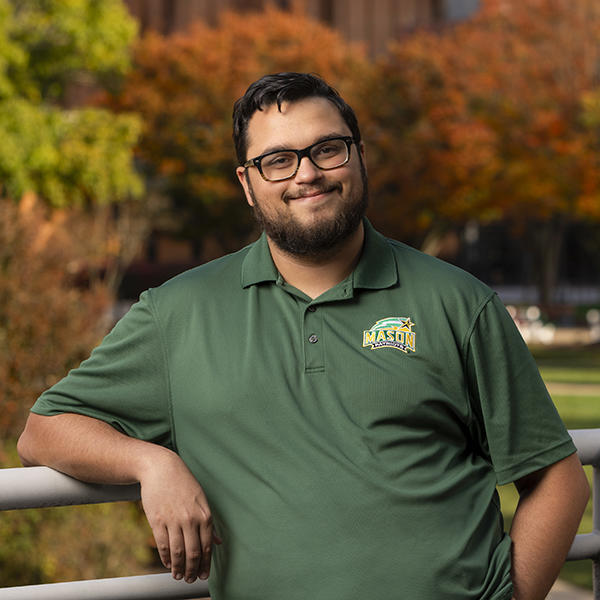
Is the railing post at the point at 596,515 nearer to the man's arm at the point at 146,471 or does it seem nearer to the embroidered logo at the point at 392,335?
the embroidered logo at the point at 392,335

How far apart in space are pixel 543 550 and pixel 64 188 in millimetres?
20006

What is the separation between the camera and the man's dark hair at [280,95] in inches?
88.2

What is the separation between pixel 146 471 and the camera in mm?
2123

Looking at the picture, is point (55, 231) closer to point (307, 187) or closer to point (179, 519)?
point (307, 187)

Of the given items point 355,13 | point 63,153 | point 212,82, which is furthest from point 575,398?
point 355,13

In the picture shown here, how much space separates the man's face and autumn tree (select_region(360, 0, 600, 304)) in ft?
69.9

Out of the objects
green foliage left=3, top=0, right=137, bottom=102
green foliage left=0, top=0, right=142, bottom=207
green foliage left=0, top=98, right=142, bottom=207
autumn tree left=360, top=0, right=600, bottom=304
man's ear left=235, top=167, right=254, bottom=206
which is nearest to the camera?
man's ear left=235, top=167, right=254, bottom=206

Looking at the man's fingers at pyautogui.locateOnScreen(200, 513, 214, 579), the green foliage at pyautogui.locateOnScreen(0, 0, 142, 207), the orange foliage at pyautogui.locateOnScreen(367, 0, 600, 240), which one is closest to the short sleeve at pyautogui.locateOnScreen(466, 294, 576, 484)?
the man's fingers at pyautogui.locateOnScreen(200, 513, 214, 579)

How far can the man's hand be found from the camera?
81.1 inches

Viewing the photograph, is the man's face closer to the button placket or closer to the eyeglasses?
the eyeglasses

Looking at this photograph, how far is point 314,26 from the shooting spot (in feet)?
95.6

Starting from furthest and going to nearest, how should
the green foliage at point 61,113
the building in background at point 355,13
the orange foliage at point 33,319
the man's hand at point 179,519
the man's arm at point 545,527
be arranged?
the building in background at point 355,13, the green foliage at point 61,113, the orange foliage at point 33,319, the man's arm at point 545,527, the man's hand at point 179,519

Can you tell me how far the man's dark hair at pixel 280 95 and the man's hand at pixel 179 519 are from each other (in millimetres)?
748

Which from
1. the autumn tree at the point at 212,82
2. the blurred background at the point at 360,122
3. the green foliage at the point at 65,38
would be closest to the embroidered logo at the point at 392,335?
the blurred background at the point at 360,122
